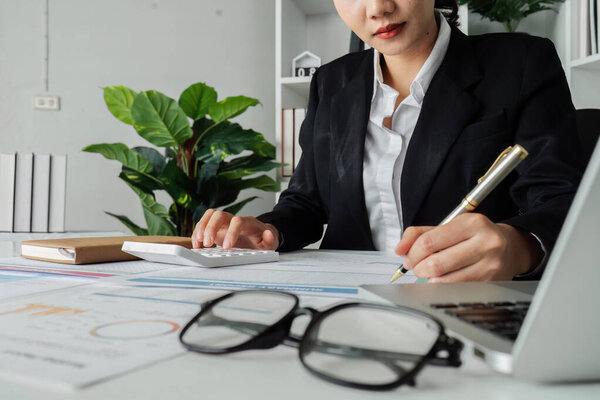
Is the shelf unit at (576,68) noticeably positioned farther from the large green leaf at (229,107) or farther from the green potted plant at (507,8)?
the large green leaf at (229,107)

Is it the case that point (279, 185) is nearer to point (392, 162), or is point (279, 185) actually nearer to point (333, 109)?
point (333, 109)

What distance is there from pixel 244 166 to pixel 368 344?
5.73 ft

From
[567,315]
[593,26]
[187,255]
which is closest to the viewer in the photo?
[567,315]

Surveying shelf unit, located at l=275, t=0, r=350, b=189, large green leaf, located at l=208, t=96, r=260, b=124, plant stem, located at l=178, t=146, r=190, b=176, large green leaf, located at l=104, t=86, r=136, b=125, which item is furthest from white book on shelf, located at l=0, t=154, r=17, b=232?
shelf unit, located at l=275, t=0, r=350, b=189

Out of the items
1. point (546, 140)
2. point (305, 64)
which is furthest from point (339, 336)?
point (305, 64)

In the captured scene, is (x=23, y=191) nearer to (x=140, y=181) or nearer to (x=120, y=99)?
(x=140, y=181)

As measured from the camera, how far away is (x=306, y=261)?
32.5 inches

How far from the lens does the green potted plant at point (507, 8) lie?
1751 millimetres

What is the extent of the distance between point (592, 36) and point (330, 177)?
1.15 metres

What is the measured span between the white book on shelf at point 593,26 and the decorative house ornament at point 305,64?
3.20 feet

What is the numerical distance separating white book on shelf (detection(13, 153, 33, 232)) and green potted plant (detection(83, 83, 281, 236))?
0.85 ft

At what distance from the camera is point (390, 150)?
1.09m

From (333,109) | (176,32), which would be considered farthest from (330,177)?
(176,32)

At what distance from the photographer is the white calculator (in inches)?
28.1
